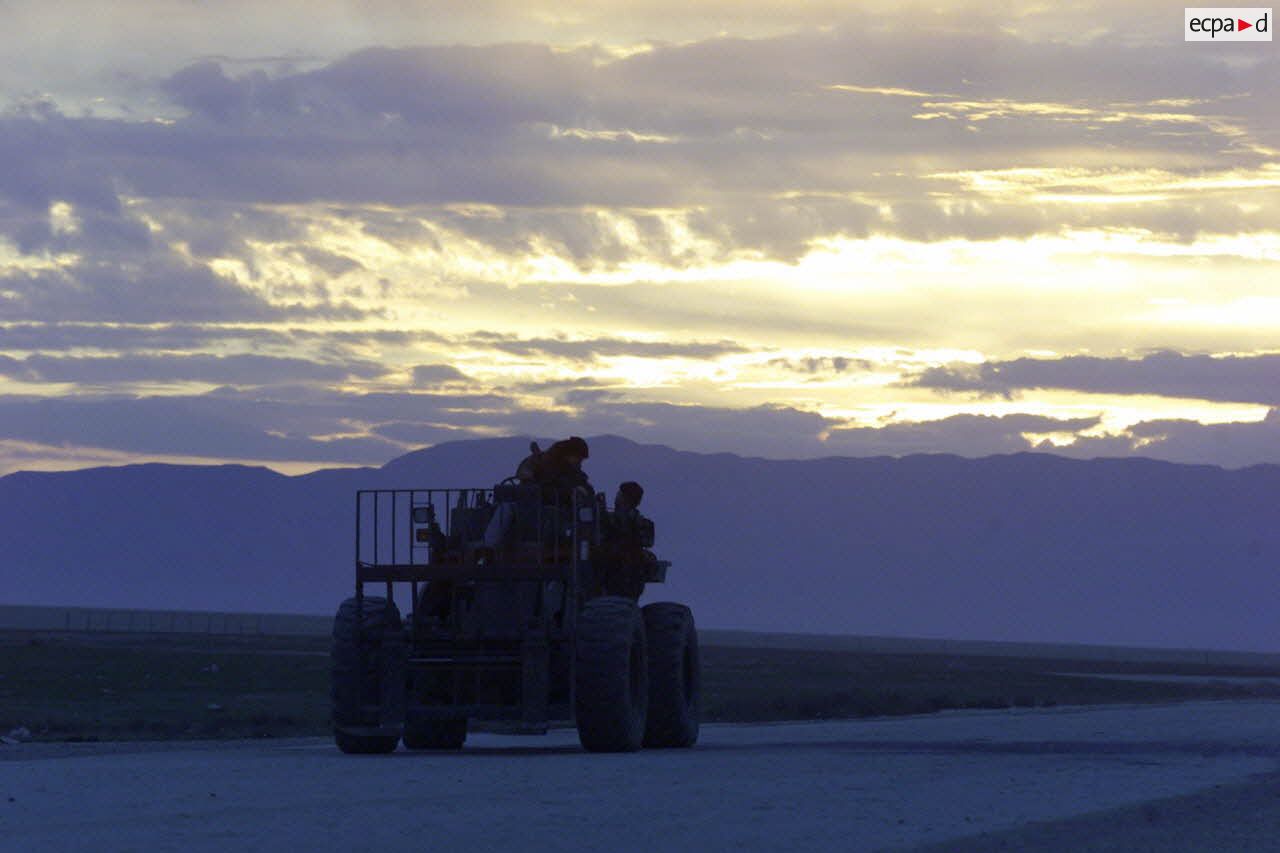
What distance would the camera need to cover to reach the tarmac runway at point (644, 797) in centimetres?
1967

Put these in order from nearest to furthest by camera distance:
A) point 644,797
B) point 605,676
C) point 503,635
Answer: point 644,797 → point 605,676 → point 503,635

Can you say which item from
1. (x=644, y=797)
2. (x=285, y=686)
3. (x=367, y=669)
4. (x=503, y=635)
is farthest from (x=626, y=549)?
(x=285, y=686)

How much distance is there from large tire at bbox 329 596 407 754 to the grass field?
10.1 m

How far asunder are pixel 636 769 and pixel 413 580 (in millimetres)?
4699

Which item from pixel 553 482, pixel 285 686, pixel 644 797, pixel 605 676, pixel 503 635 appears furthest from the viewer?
pixel 285 686

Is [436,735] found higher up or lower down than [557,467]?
lower down

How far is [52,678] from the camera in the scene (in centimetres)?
6994

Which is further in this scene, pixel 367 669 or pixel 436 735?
pixel 436 735

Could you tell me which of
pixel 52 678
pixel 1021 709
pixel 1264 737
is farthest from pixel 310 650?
pixel 1264 737

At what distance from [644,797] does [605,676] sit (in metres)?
5.55

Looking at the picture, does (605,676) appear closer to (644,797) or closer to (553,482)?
(553,482)

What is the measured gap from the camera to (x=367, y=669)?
29.1 metres

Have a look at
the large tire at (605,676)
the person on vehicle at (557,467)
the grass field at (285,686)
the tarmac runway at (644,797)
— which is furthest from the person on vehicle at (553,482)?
the grass field at (285,686)

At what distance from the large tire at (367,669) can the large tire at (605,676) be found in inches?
90.2
